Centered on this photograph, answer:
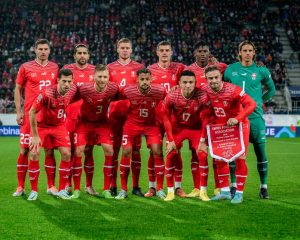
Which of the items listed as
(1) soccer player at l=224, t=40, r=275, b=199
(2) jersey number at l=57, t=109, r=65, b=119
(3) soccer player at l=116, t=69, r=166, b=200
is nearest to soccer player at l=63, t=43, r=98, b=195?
(2) jersey number at l=57, t=109, r=65, b=119

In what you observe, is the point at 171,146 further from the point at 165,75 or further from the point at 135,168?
the point at 165,75

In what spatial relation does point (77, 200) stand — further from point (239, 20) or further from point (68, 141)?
point (239, 20)

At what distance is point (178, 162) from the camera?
7906 millimetres

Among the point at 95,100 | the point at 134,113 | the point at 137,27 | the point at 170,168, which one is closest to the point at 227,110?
the point at 170,168

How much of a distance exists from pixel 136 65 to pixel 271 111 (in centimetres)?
1772

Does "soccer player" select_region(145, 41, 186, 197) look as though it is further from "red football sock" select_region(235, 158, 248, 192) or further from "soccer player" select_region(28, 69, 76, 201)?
"soccer player" select_region(28, 69, 76, 201)

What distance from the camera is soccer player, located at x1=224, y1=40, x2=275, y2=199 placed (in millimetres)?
7562

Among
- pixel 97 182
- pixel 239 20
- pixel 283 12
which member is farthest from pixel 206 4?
pixel 97 182

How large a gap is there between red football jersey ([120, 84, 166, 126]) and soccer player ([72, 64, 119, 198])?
0.75 ft

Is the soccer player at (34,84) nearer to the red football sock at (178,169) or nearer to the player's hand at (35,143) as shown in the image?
the player's hand at (35,143)

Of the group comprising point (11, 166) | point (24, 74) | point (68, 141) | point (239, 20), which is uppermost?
point (239, 20)

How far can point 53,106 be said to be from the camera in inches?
296

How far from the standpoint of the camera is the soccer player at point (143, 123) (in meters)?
7.59

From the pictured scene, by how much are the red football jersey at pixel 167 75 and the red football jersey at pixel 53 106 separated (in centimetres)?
119
